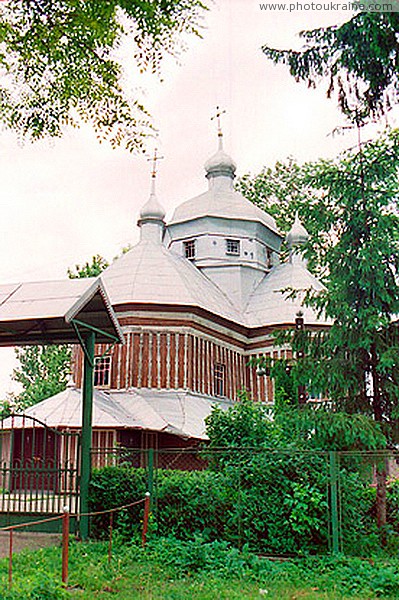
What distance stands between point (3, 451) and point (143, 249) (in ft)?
36.0

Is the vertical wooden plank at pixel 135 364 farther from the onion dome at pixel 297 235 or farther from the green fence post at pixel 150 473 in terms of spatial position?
the green fence post at pixel 150 473

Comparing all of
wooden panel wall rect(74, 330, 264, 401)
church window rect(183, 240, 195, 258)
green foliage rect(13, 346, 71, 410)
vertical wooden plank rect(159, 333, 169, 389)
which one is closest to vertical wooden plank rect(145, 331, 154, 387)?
wooden panel wall rect(74, 330, 264, 401)

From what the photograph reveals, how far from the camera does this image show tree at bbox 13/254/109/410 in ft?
135

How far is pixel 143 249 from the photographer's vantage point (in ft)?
101

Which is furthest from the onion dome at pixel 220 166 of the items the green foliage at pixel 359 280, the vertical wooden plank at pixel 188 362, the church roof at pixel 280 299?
the green foliage at pixel 359 280

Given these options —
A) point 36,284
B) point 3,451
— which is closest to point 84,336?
point 36,284

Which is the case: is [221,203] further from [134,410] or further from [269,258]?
[134,410]

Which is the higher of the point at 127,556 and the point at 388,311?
the point at 388,311

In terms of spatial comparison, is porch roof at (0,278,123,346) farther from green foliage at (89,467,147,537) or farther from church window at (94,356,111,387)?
church window at (94,356,111,387)

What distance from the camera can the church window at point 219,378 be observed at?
28250 mm

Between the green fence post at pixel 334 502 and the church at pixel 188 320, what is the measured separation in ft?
35.3

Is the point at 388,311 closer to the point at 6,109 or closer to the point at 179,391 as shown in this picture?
the point at 6,109

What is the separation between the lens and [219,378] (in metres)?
28.6

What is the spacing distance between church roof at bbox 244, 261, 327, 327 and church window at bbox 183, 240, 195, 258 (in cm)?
369
